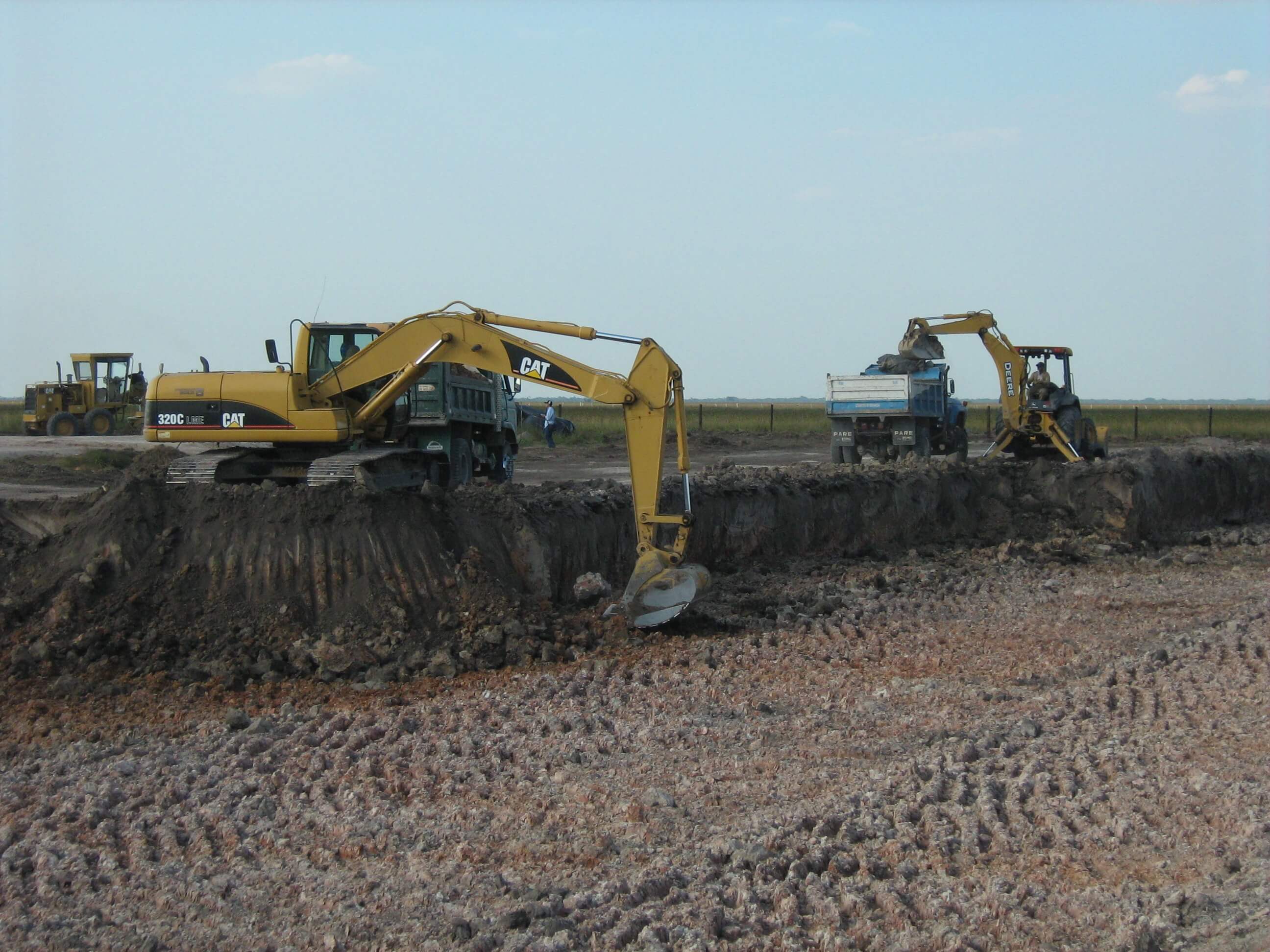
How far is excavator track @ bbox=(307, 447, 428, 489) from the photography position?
35.0 feet

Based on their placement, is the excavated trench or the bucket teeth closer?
the excavated trench

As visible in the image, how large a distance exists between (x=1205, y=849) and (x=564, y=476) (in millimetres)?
20145

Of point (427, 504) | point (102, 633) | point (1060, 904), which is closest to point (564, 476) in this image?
point (427, 504)

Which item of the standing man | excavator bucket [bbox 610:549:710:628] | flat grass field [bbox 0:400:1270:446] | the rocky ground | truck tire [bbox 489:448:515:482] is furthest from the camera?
flat grass field [bbox 0:400:1270:446]

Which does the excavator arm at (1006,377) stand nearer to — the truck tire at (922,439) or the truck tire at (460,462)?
the truck tire at (922,439)

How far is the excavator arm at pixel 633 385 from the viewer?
10.1 m

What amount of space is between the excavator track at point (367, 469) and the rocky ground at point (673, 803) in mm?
2204

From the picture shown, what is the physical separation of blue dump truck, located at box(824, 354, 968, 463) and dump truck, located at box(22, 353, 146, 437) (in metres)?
21.1

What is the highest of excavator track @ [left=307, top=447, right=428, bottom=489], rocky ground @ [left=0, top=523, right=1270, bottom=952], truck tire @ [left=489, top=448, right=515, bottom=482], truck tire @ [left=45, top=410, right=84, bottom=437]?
truck tire @ [left=45, top=410, right=84, bottom=437]

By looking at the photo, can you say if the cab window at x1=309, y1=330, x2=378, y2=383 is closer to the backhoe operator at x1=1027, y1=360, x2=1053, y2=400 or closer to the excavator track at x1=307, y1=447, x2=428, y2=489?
the excavator track at x1=307, y1=447, x2=428, y2=489

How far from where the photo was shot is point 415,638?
978 centimetres

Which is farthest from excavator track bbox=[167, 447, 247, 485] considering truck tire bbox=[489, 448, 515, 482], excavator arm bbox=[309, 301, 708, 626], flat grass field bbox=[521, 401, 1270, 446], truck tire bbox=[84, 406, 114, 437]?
truck tire bbox=[84, 406, 114, 437]

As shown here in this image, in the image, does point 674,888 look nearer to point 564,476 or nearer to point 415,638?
point 415,638

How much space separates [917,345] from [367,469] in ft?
49.9
